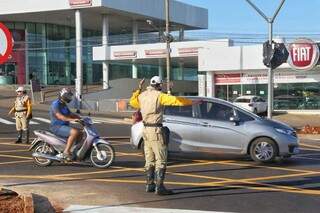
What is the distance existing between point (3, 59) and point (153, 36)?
74.2 m

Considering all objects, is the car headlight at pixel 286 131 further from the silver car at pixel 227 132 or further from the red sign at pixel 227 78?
the red sign at pixel 227 78

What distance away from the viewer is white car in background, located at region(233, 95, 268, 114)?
44.9 metres

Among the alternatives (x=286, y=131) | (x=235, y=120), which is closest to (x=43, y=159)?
(x=235, y=120)

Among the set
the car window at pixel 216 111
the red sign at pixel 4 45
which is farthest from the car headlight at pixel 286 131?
the red sign at pixel 4 45

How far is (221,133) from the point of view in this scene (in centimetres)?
1489

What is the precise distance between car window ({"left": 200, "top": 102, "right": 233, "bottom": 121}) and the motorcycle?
2691 millimetres

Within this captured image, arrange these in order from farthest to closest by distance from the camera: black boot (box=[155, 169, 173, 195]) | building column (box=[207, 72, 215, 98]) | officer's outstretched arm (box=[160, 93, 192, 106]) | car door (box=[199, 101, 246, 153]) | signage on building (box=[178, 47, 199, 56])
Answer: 1. signage on building (box=[178, 47, 199, 56])
2. building column (box=[207, 72, 215, 98])
3. car door (box=[199, 101, 246, 153])
4. black boot (box=[155, 169, 173, 195])
5. officer's outstretched arm (box=[160, 93, 192, 106])

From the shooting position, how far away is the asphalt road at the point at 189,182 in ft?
31.4

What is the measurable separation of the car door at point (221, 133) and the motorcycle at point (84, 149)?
251 cm

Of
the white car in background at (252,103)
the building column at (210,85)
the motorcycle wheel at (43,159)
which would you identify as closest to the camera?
the motorcycle wheel at (43,159)

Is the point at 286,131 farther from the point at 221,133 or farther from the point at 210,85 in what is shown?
the point at 210,85

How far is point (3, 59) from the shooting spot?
8953 mm

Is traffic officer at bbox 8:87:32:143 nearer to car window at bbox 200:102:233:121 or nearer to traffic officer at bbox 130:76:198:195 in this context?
car window at bbox 200:102:233:121

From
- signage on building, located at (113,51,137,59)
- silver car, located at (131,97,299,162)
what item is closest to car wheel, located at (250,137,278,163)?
silver car, located at (131,97,299,162)
